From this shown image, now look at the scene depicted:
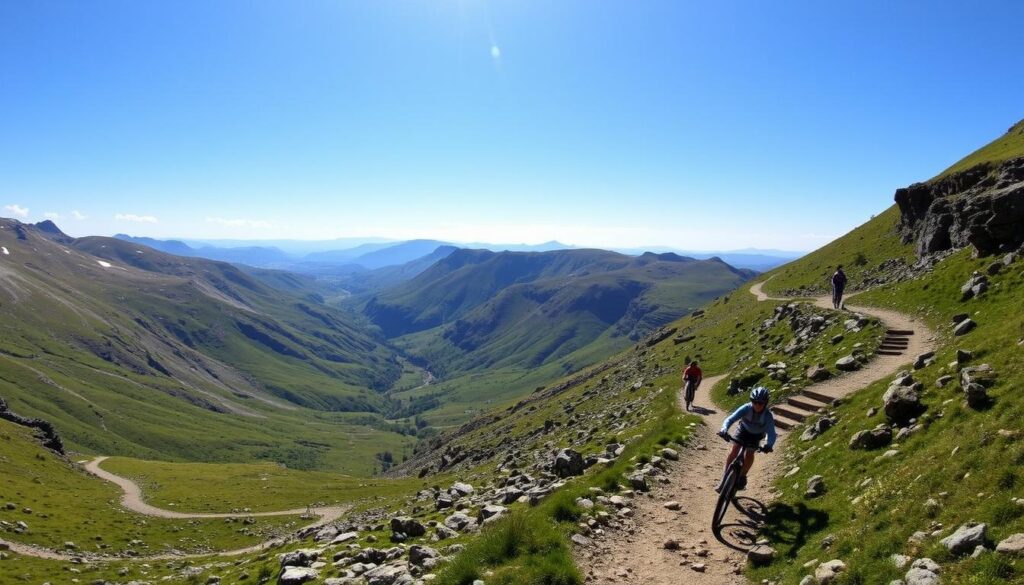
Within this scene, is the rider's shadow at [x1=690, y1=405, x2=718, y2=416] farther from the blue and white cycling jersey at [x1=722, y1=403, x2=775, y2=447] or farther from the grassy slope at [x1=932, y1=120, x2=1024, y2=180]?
the grassy slope at [x1=932, y1=120, x2=1024, y2=180]

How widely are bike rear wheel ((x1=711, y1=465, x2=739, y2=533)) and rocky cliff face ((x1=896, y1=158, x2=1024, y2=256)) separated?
3252 cm

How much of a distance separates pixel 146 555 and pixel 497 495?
171 ft

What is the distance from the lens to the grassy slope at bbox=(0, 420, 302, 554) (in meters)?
59.0

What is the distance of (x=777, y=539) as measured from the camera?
15.4 metres

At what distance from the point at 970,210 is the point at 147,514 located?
360 feet

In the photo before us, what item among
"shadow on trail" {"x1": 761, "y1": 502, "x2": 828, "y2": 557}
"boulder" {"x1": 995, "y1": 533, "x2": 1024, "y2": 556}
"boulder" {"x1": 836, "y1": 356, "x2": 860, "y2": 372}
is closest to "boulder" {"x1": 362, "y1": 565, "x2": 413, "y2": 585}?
"shadow on trail" {"x1": 761, "y1": 502, "x2": 828, "y2": 557}

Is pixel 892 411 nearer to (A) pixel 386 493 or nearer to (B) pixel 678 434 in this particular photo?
(B) pixel 678 434

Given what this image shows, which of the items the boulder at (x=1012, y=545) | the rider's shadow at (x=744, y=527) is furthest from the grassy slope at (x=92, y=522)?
the boulder at (x=1012, y=545)

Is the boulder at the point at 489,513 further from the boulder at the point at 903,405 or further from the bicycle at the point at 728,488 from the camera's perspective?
the boulder at the point at 903,405

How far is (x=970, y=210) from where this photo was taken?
152ft

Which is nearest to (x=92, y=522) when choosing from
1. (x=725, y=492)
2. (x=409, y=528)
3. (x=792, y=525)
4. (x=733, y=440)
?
(x=409, y=528)

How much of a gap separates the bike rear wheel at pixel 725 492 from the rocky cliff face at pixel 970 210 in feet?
107

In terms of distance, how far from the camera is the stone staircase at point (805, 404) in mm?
28875

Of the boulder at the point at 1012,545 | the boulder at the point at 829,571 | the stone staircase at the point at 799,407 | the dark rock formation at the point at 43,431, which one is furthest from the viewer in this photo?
the dark rock formation at the point at 43,431
